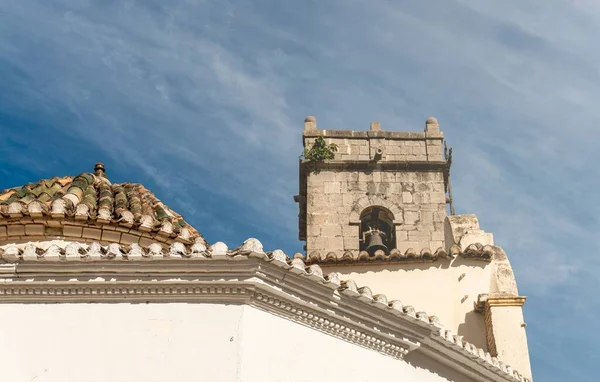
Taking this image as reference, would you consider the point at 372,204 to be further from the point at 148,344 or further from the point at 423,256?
Result: the point at 148,344

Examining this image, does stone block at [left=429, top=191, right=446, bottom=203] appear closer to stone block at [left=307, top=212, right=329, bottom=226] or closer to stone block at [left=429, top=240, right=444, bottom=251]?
stone block at [left=429, top=240, right=444, bottom=251]

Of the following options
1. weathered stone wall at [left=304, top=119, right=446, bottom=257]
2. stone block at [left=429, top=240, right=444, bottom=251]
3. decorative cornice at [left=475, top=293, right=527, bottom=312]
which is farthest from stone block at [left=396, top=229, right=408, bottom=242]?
decorative cornice at [left=475, top=293, right=527, bottom=312]

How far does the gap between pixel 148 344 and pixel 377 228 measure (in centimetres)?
1315

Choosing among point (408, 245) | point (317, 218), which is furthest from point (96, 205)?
point (408, 245)

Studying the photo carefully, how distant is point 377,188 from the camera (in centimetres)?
2116

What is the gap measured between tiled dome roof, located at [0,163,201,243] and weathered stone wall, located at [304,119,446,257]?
8.26 meters

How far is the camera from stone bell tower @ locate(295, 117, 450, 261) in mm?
20125

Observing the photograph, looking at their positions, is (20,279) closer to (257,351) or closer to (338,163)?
(257,351)

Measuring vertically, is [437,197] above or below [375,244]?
above

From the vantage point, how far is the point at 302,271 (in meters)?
8.66

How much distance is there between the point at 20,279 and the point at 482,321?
8312mm

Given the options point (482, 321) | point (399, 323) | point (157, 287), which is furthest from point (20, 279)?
point (482, 321)

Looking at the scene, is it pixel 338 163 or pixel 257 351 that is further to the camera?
pixel 338 163

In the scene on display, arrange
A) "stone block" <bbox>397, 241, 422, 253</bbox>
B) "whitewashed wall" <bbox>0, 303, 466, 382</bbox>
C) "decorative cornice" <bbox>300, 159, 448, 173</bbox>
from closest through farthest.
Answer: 1. "whitewashed wall" <bbox>0, 303, 466, 382</bbox>
2. "stone block" <bbox>397, 241, 422, 253</bbox>
3. "decorative cornice" <bbox>300, 159, 448, 173</bbox>
